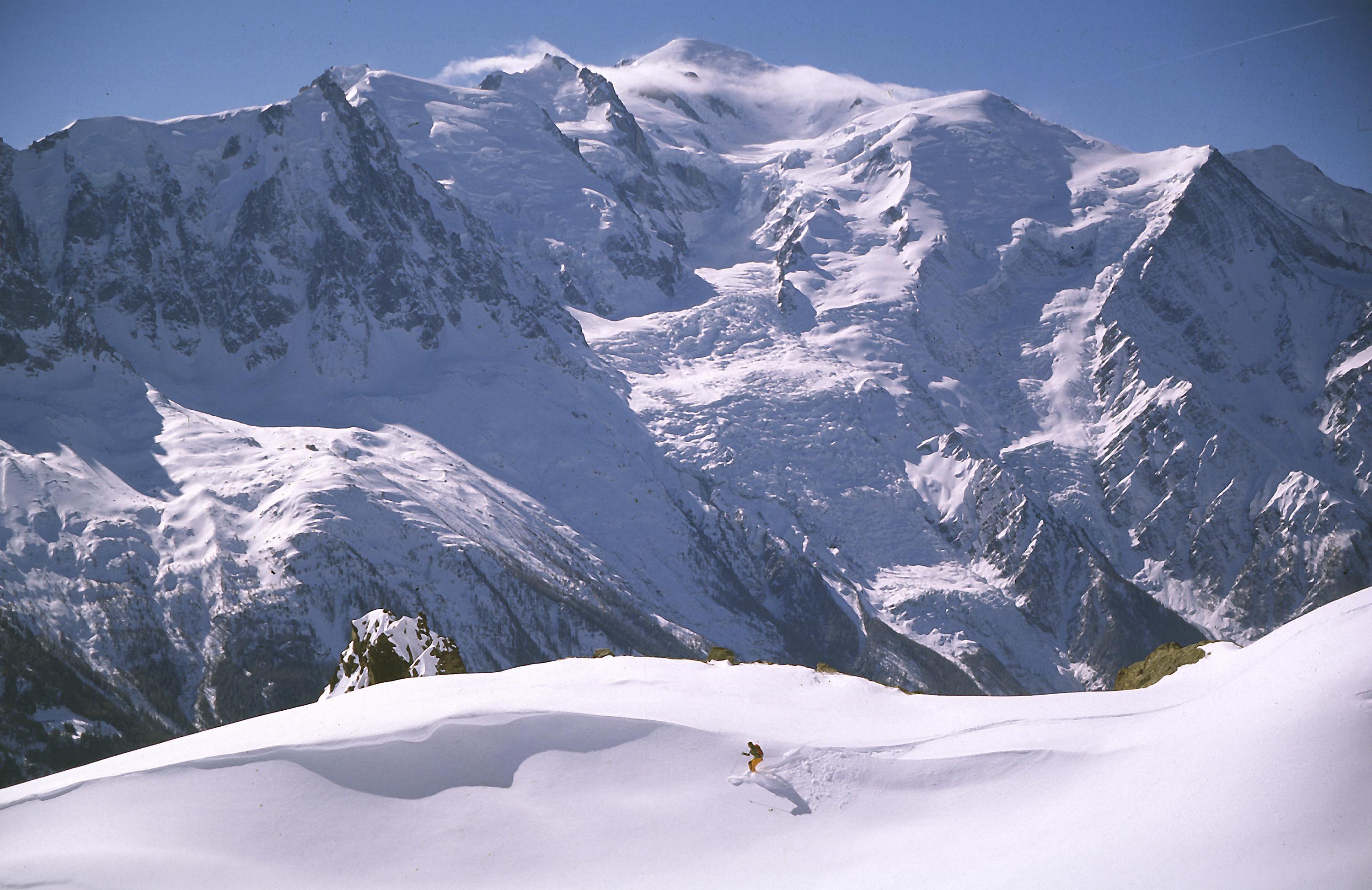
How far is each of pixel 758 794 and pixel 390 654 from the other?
67.4ft

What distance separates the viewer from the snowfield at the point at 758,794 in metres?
16.9

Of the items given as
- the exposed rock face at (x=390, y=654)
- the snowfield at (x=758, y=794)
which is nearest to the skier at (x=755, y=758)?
the snowfield at (x=758, y=794)

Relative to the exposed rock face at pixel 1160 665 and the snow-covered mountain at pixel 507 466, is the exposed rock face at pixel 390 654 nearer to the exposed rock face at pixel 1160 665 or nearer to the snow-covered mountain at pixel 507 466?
the exposed rock face at pixel 1160 665

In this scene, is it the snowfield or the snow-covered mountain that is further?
the snow-covered mountain

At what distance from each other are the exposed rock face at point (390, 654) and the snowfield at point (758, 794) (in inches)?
544

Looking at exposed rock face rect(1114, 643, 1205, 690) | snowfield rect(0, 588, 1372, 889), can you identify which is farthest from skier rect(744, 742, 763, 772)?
exposed rock face rect(1114, 643, 1205, 690)

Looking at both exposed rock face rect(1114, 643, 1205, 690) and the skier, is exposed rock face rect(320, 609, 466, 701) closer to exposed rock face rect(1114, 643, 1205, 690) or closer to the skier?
the skier

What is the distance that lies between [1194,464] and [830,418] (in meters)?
65.4

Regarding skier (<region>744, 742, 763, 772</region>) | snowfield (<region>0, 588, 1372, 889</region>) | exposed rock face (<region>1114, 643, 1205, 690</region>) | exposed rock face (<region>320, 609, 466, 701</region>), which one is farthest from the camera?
exposed rock face (<region>320, 609, 466, 701</region>)

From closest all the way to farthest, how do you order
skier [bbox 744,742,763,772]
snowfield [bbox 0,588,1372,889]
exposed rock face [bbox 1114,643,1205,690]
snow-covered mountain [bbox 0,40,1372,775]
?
1. snowfield [bbox 0,588,1372,889]
2. skier [bbox 744,742,763,772]
3. exposed rock face [bbox 1114,643,1205,690]
4. snow-covered mountain [bbox 0,40,1372,775]

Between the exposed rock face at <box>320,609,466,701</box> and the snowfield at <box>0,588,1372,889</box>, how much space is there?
13810 millimetres

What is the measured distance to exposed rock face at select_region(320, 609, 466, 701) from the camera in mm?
36312

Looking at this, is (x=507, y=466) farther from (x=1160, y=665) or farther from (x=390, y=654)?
(x=1160, y=665)

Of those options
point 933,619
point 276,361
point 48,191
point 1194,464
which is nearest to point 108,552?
point 276,361
